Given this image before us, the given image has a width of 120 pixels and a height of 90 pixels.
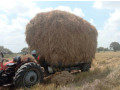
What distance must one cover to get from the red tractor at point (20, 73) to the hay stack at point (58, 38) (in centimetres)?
143

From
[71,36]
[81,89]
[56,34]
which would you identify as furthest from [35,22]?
[81,89]

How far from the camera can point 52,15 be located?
8.16m

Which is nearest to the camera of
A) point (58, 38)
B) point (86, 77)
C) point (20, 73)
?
point (20, 73)

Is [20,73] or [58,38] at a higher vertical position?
[58,38]

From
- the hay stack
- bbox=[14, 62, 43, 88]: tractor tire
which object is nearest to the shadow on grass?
the hay stack

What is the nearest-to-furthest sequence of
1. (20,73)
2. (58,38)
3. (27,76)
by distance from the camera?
(20,73), (27,76), (58,38)

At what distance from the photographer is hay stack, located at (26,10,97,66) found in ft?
24.9

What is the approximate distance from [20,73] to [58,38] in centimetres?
280

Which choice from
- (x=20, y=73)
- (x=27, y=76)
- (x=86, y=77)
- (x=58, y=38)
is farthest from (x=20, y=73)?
(x=86, y=77)

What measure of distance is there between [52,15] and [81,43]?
7.61 feet

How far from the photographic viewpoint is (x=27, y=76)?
6070mm

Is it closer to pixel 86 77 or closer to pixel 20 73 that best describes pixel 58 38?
pixel 86 77

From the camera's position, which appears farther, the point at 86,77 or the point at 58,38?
the point at 86,77

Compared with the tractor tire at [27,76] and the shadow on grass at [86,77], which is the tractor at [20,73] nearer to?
the tractor tire at [27,76]
